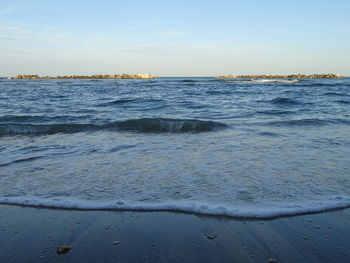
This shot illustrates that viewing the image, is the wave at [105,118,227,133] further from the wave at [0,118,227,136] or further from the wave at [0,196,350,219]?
the wave at [0,196,350,219]

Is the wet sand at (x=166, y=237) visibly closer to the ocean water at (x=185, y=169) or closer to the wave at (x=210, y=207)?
the wave at (x=210, y=207)

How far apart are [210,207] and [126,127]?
6.69 meters

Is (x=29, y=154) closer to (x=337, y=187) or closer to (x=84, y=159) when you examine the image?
(x=84, y=159)

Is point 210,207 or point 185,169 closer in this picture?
point 210,207

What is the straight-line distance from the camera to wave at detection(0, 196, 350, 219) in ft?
10.4

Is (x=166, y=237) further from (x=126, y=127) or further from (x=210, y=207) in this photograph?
(x=126, y=127)

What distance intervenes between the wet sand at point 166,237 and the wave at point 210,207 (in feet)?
0.31

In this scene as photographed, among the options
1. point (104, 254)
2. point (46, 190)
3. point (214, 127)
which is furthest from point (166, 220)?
point (214, 127)

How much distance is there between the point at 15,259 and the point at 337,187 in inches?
143

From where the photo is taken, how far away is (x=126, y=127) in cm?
965

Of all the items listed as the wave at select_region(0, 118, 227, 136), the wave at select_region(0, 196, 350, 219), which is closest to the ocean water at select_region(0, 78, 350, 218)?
the wave at select_region(0, 196, 350, 219)

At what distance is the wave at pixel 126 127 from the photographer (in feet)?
29.8

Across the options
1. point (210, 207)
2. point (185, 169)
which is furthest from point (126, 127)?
point (210, 207)

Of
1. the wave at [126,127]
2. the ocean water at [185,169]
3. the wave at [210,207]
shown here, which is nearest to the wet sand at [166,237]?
the wave at [210,207]
